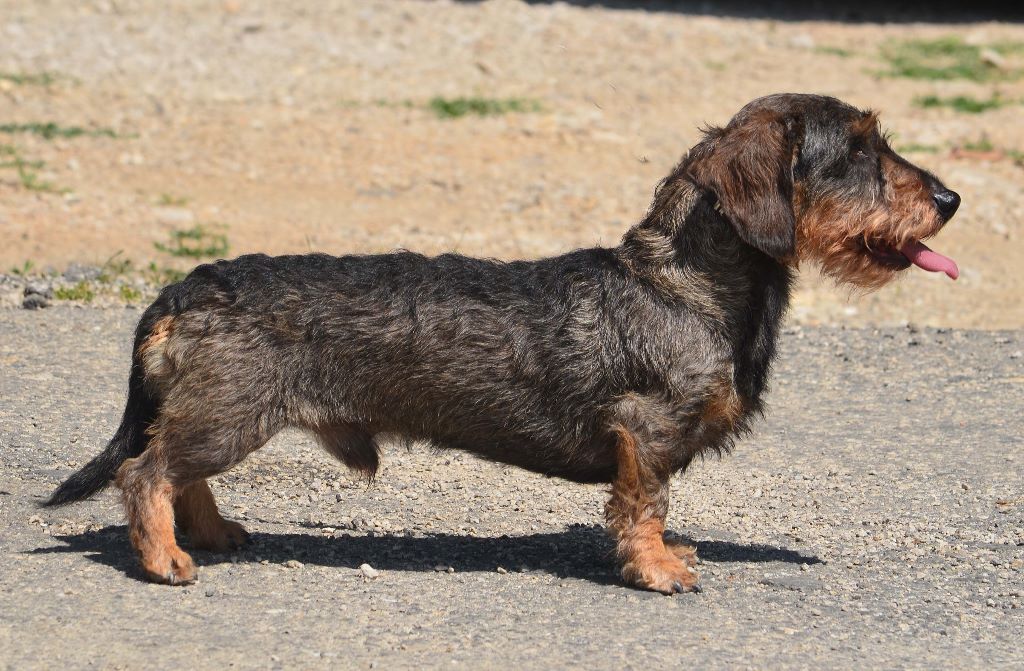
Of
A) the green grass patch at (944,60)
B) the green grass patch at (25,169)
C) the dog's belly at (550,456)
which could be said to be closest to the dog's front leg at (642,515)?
the dog's belly at (550,456)

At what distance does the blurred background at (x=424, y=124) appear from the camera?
12.0 meters

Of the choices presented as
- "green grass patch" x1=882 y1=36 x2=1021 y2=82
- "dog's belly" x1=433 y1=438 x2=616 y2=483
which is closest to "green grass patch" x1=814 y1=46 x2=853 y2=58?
"green grass patch" x1=882 y1=36 x2=1021 y2=82

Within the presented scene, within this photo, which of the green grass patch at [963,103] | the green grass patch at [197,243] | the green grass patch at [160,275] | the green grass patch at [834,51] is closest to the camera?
the green grass patch at [160,275]

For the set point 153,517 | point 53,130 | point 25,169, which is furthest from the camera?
point 53,130

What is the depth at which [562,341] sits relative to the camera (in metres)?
5.53

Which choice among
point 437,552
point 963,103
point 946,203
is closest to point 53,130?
point 437,552

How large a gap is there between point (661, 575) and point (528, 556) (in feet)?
2.27

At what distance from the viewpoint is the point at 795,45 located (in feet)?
76.3

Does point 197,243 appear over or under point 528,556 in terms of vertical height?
under

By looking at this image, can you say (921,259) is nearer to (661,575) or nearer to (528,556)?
(661,575)

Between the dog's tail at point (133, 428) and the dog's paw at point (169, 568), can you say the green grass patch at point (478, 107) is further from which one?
the dog's paw at point (169, 568)

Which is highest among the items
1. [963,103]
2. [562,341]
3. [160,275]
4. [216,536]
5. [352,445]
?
[562,341]

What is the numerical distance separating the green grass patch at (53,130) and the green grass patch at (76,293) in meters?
5.53

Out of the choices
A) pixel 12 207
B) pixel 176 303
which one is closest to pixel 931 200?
pixel 176 303
